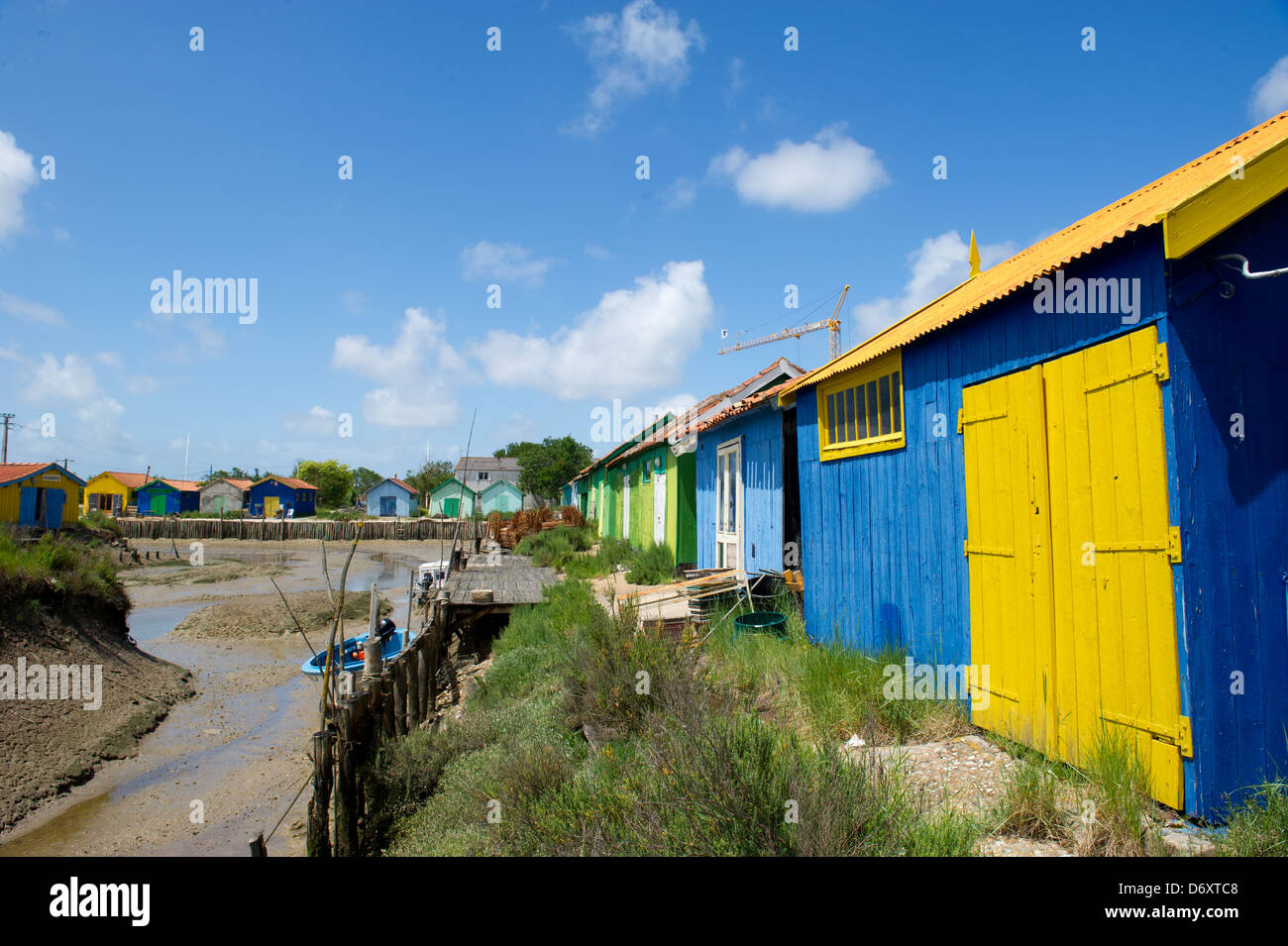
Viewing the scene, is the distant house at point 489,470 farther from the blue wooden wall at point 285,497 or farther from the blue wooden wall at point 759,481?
the blue wooden wall at point 759,481

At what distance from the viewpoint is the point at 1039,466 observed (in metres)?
4.32

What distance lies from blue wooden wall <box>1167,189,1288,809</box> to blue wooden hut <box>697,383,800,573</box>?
4.98 metres

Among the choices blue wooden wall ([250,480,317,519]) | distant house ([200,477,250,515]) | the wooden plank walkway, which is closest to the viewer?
the wooden plank walkway

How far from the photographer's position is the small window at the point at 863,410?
6094mm

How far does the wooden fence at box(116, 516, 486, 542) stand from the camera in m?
48.1

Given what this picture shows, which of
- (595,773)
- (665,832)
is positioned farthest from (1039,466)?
(595,773)

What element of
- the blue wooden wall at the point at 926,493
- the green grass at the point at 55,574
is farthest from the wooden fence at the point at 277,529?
the blue wooden wall at the point at 926,493

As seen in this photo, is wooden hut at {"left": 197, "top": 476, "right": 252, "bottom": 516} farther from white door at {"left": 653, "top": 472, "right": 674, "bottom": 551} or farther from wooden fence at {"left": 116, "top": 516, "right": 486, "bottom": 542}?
white door at {"left": 653, "top": 472, "right": 674, "bottom": 551}

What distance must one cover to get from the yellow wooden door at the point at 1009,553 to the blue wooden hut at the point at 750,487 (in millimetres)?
3686

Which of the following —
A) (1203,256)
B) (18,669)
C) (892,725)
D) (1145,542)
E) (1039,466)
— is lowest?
(18,669)

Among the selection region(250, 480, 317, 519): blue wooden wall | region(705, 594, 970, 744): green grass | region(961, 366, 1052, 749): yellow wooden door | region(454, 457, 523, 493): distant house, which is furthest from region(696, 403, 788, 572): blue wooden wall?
region(454, 457, 523, 493): distant house

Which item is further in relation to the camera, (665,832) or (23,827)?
(23,827)
